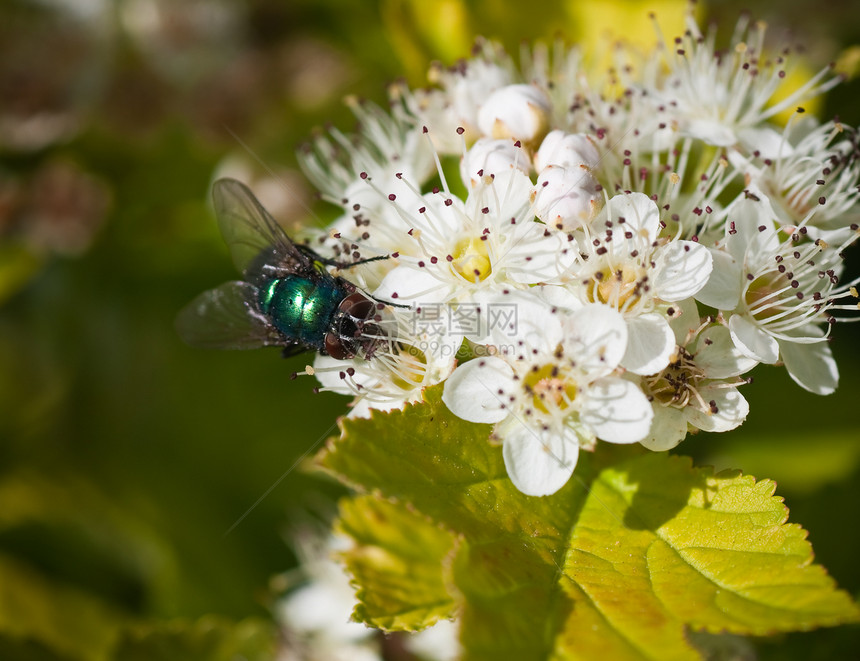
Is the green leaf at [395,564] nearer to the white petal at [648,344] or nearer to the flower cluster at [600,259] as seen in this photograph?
the flower cluster at [600,259]

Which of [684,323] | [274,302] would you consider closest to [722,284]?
[684,323]

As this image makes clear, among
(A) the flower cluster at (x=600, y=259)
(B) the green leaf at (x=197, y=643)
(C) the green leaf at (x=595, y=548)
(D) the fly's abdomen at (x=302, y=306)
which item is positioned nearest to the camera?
(C) the green leaf at (x=595, y=548)

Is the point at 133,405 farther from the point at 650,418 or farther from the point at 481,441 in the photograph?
the point at 650,418

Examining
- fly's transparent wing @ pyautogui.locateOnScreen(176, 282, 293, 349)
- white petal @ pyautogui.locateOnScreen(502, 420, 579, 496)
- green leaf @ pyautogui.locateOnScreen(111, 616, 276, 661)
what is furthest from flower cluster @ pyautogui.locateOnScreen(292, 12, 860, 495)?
green leaf @ pyautogui.locateOnScreen(111, 616, 276, 661)

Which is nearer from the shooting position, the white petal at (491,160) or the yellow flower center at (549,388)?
the yellow flower center at (549,388)

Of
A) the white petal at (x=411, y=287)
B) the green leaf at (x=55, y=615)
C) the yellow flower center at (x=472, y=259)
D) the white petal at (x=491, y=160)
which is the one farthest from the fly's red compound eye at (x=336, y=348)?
the green leaf at (x=55, y=615)

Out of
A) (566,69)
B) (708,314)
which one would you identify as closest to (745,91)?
(566,69)
